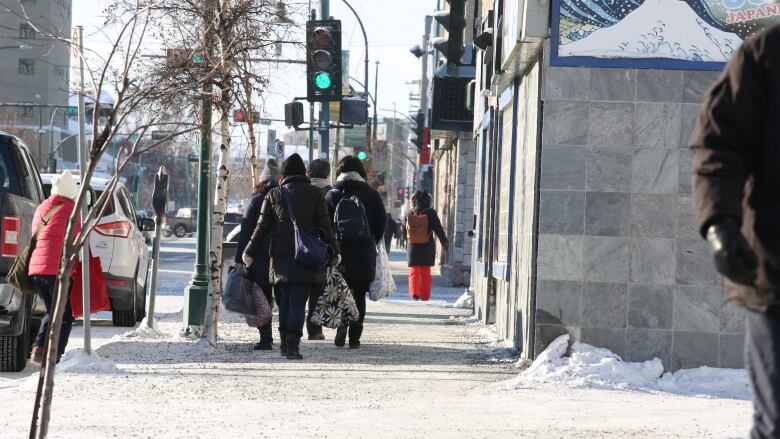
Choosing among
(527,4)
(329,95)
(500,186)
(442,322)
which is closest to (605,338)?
(527,4)

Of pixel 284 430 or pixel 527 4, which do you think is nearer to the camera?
pixel 284 430

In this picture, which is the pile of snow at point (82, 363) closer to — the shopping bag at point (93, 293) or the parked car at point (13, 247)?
the shopping bag at point (93, 293)

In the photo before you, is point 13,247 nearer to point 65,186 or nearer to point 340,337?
point 65,186

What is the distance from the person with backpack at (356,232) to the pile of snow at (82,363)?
2848 mm

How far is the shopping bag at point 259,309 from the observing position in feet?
39.2

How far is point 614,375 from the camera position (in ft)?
31.6

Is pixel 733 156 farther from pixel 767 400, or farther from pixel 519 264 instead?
pixel 519 264

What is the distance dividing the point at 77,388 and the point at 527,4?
4313 millimetres

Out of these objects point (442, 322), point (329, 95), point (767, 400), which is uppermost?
point (329, 95)

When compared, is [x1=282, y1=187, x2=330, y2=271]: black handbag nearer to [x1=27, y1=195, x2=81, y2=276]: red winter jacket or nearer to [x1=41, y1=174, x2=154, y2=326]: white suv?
[x1=27, y1=195, x2=81, y2=276]: red winter jacket

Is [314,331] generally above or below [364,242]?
below

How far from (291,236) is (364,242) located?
4.40 feet

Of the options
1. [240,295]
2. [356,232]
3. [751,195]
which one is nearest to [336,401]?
[240,295]

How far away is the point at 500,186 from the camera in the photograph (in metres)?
14.9
